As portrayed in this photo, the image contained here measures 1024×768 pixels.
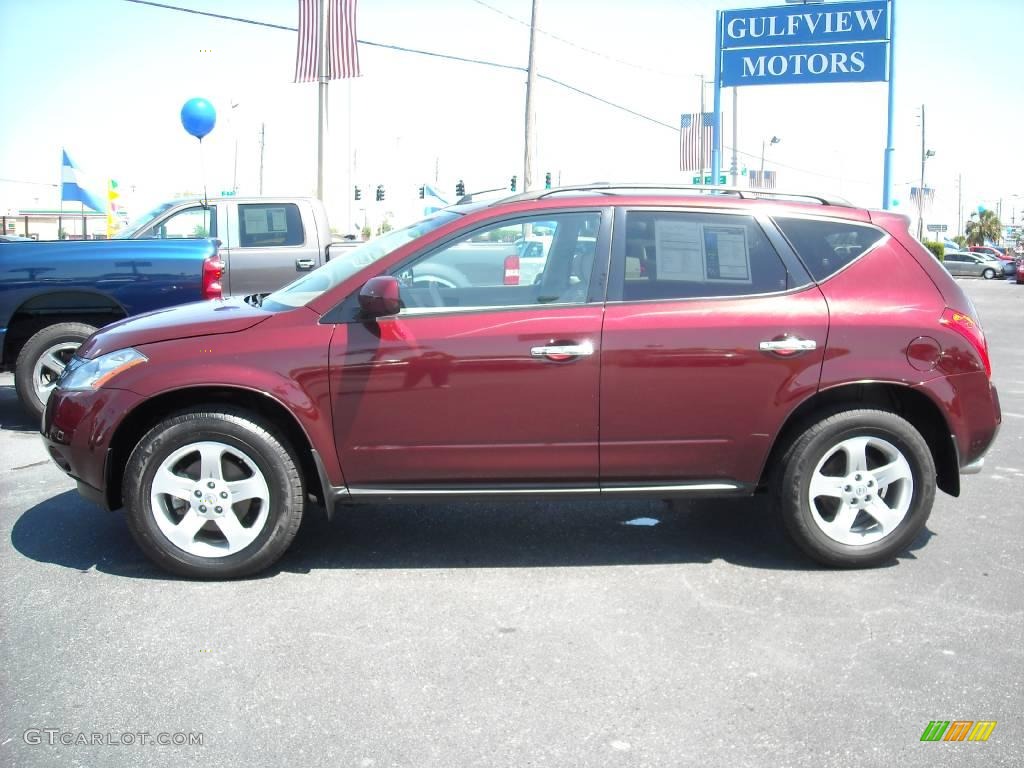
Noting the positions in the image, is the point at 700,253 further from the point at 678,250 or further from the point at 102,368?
the point at 102,368

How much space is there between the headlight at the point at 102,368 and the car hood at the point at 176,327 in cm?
4

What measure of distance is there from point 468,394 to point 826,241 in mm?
1893

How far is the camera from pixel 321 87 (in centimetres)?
2222

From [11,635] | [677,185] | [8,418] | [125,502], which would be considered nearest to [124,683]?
[11,635]

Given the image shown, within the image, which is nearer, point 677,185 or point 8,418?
point 677,185

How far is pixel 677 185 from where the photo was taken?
514cm

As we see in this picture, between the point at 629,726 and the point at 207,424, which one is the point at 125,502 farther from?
the point at 629,726

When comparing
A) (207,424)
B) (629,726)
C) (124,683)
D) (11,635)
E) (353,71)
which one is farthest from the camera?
(353,71)

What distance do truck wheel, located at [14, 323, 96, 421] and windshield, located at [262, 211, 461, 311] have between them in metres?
3.57

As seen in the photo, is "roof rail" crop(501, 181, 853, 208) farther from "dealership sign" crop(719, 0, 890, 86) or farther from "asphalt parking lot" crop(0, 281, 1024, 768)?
"dealership sign" crop(719, 0, 890, 86)

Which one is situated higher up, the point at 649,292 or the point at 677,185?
the point at 677,185

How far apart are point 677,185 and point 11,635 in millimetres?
3645

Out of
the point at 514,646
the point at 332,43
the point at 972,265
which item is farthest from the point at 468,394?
the point at 972,265

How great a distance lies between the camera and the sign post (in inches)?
649
